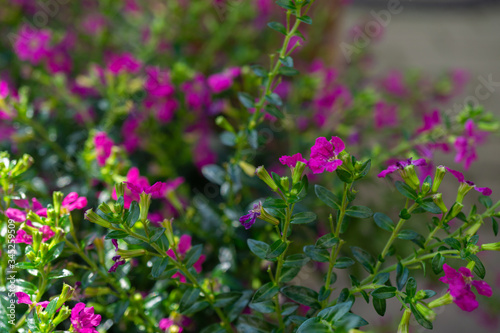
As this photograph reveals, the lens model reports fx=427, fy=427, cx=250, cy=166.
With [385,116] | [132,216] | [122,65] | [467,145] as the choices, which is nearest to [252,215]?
[132,216]

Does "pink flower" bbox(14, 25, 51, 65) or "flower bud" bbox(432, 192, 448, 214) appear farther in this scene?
"pink flower" bbox(14, 25, 51, 65)

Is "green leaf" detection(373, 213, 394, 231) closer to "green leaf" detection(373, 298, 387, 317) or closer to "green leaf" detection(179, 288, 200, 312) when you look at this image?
"green leaf" detection(373, 298, 387, 317)

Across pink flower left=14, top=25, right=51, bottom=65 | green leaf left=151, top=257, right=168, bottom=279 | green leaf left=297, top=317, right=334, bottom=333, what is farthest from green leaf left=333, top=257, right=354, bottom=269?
pink flower left=14, top=25, right=51, bottom=65

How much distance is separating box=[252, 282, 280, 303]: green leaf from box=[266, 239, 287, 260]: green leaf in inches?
2.5

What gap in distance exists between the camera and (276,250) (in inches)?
19.6

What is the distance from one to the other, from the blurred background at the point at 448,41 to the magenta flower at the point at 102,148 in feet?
6.01

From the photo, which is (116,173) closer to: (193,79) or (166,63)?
(193,79)

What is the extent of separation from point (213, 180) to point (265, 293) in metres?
0.30

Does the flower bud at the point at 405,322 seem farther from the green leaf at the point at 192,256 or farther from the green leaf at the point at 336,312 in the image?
the green leaf at the point at 192,256

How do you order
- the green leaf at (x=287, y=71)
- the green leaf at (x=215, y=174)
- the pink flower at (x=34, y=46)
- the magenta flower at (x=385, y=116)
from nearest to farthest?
the green leaf at (x=287, y=71), the green leaf at (x=215, y=174), the pink flower at (x=34, y=46), the magenta flower at (x=385, y=116)

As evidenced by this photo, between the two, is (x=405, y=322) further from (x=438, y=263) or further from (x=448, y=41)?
(x=448, y=41)

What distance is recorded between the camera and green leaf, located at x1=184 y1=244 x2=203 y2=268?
58 centimetres

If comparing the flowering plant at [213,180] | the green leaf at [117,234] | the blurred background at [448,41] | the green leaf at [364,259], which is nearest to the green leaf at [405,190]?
the flowering plant at [213,180]

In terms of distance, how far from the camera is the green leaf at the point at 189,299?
0.57 m
